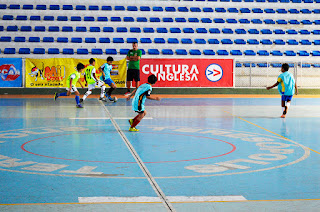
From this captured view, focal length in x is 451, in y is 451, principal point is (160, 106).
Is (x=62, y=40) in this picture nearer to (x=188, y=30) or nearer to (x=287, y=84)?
(x=188, y=30)

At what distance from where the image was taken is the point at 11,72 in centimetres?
2248

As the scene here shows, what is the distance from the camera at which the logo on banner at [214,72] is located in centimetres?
2359

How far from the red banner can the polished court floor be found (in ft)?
37.2

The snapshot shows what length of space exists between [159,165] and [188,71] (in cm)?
1727

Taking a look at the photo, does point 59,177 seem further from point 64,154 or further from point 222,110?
point 222,110

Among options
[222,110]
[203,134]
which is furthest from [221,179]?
[222,110]

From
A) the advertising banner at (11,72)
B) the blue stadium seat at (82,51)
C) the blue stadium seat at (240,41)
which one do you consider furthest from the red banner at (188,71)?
the blue stadium seat at (240,41)

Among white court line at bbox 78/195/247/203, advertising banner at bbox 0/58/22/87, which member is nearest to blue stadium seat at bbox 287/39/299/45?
advertising banner at bbox 0/58/22/87

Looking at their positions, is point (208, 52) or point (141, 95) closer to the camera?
point (141, 95)

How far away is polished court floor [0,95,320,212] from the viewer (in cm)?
461

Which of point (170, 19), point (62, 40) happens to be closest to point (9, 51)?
point (62, 40)

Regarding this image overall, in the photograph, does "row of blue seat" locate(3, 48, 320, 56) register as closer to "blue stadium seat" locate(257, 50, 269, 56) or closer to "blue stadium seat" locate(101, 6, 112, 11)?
"blue stadium seat" locate(257, 50, 269, 56)

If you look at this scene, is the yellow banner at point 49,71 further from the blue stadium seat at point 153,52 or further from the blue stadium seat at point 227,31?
the blue stadium seat at point 227,31

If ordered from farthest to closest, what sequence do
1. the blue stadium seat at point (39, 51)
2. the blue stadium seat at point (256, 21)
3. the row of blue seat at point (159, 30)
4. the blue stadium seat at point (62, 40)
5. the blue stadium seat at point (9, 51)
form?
the blue stadium seat at point (256, 21), the row of blue seat at point (159, 30), the blue stadium seat at point (62, 40), the blue stadium seat at point (39, 51), the blue stadium seat at point (9, 51)
